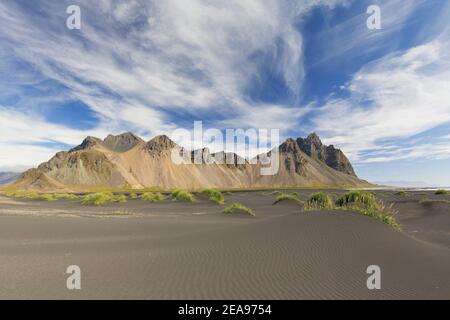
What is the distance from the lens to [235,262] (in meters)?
7.28

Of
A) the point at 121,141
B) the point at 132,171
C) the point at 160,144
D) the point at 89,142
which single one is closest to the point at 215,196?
the point at 132,171

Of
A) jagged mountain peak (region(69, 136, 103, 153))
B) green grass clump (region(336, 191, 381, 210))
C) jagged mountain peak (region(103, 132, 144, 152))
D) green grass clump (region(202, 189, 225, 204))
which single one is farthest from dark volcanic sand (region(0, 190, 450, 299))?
jagged mountain peak (region(103, 132, 144, 152))

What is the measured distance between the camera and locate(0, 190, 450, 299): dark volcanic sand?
5484 millimetres

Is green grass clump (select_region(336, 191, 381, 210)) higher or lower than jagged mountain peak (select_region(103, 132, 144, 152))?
lower

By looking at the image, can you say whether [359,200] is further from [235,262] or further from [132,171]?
[132,171]

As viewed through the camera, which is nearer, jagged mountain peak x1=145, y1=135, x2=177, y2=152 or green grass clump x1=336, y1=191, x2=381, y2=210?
green grass clump x1=336, y1=191, x2=381, y2=210

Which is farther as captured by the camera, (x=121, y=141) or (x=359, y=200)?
(x=121, y=141)

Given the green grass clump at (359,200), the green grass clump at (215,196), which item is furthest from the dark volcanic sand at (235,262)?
the green grass clump at (215,196)

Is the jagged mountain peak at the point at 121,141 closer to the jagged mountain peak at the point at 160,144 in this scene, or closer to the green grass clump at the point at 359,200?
the jagged mountain peak at the point at 160,144

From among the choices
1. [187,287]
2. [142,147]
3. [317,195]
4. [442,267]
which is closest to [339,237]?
[442,267]

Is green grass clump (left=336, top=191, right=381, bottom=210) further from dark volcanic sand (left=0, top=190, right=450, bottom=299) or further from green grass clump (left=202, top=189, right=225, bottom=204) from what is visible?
green grass clump (left=202, top=189, right=225, bottom=204)

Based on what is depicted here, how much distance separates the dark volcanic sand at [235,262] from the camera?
216 inches
